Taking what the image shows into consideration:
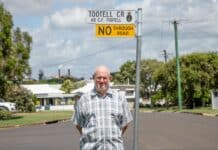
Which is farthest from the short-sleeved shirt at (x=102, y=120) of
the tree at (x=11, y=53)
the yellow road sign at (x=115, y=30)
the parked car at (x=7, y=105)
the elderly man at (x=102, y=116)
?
the parked car at (x=7, y=105)

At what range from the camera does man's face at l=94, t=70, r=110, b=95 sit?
680 cm

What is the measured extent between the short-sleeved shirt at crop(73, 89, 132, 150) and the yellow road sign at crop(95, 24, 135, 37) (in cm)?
156

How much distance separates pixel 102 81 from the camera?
6.82 metres

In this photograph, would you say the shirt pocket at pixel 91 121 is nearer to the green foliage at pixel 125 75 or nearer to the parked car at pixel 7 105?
the parked car at pixel 7 105

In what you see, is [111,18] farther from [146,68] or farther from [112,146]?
[146,68]

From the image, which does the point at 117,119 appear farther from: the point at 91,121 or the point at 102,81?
the point at 102,81

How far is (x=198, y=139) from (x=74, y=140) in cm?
425

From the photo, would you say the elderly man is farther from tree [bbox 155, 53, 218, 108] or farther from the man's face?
tree [bbox 155, 53, 218, 108]

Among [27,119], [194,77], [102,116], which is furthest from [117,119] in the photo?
[194,77]

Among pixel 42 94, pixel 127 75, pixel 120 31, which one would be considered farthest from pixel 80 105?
pixel 127 75

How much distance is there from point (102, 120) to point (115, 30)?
189 centimetres

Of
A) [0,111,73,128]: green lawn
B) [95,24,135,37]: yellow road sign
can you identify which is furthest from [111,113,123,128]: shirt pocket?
[0,111,73,128]: green lawn

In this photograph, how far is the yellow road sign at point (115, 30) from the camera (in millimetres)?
8297

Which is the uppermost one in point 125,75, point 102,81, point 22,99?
point 125,75
